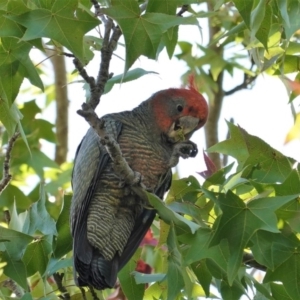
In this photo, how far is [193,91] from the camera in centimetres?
504

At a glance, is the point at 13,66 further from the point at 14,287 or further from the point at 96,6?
the point at 14,287

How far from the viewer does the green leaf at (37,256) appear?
3.98m

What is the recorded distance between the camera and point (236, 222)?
10.5ft

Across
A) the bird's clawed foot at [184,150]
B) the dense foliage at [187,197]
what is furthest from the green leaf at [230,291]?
the bird's clawed foot at [184,150]

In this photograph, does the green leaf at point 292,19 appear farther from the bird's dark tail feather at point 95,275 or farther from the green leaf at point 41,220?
the bird's dark tail feather at point 95,275

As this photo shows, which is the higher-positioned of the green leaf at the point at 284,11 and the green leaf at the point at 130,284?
the green leaf at the point at 284,11

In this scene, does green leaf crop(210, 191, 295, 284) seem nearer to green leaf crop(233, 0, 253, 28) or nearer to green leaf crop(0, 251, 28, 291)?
green leaf crop(233, 0, 253, 28)

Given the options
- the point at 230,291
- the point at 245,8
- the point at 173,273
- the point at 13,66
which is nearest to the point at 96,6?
the point at 13,66

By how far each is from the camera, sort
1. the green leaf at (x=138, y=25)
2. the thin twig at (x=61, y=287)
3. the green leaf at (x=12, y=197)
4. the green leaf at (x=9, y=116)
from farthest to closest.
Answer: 1. the green leaf at (x=12, y=197)
2. the thin twig at (x=61, y=287)
3. the green leaf at (x=9, y=116)
4. the green leaf at (x=138, y=25)

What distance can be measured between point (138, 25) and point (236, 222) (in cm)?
98

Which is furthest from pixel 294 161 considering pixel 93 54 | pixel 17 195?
pixel 17 195

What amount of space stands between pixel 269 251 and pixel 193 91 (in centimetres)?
192

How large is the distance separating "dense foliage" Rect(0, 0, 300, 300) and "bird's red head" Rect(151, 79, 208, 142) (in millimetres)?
706

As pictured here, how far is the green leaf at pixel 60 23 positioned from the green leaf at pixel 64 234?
1234 millimetres
